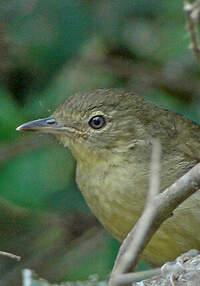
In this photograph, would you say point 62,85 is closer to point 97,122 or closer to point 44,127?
point 97,122

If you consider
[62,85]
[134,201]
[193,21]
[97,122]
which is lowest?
[134,201]

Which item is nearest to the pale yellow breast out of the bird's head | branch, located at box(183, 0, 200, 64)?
the bird's head

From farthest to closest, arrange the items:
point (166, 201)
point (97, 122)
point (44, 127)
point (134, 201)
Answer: point (97, 122), point (44, 127), point (134, 201), point (166, 201)

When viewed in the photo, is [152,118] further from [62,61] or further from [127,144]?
[62,61]

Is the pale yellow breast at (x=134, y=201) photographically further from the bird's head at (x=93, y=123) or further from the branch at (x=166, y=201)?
the branch at (x=166, y=201)

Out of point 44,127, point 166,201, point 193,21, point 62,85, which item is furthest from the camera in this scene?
point 62,85

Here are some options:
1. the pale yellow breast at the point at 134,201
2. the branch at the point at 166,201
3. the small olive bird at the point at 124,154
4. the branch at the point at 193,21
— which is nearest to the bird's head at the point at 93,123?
the small olive bird at the point at 124,154

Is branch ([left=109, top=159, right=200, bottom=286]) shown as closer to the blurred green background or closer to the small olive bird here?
the small olive bird

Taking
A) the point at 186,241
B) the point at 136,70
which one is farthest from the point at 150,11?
the point at 186,241

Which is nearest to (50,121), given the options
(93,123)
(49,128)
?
(49,128)
